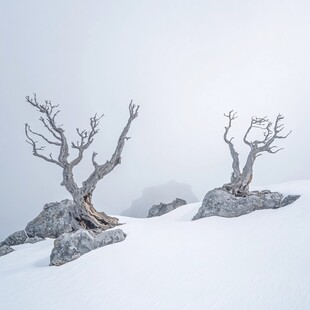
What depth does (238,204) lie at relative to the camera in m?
12.8

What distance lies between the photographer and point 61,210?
18.6 metres

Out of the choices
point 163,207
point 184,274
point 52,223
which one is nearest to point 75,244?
point 184,274

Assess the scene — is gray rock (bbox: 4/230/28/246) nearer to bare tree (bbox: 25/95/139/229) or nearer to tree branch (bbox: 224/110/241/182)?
bare tree (bbox: 25/95/139/229)

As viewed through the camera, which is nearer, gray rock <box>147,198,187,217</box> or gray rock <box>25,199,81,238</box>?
gray rock <box>25,199,81,238</box>

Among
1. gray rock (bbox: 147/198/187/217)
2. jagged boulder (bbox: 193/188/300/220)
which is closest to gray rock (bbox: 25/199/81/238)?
jagged boulder (bbox: 193/188/300/220)

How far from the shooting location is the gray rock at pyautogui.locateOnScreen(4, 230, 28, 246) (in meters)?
16.7

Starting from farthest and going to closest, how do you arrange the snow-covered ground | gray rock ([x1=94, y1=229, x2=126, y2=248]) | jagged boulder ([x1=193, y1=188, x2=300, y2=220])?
jagged boulder ([x1=193, y1=188, x2=300, y2=220]) < gray rock ([x1=94, y1=229, x2=126, y2=248]) < the snow-covered ground

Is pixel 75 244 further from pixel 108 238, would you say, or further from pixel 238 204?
pixel 238 204

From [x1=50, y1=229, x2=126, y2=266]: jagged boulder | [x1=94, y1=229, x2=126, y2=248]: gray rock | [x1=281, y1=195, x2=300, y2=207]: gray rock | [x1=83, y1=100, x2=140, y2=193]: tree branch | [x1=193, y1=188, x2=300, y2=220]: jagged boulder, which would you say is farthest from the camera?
[x1=83, y1=100, x2=140, y2=193]: tree branch

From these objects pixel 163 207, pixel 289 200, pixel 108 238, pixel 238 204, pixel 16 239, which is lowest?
pixel 163 207

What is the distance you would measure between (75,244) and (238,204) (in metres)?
7.94

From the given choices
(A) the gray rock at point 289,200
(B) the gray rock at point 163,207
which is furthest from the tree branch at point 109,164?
(B) the gray rock at point 163,207

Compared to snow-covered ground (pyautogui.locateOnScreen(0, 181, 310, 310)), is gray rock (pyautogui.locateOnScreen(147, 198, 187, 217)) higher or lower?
lower

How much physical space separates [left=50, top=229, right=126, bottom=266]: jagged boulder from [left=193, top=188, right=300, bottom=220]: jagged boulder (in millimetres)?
5302
